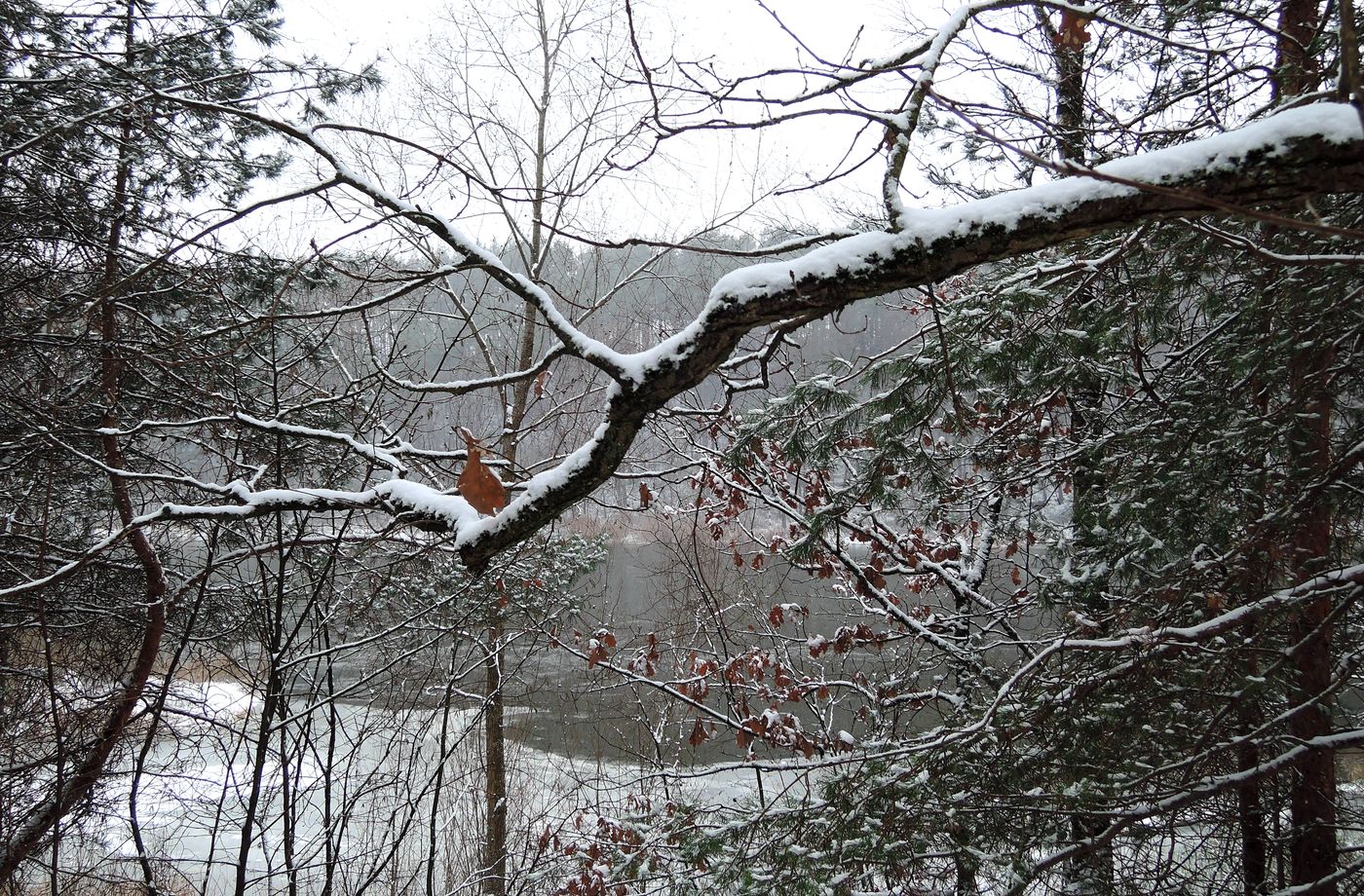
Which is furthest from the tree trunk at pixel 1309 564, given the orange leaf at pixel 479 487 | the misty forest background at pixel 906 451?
the orange leaf at pixel 479 487

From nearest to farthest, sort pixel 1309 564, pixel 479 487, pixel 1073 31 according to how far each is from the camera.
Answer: pixel 479 487 < pixel 1073 31 < pixel 1309 564

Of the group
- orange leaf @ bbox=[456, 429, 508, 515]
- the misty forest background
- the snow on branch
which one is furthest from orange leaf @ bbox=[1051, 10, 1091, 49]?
orange leaf @ bbox=[456, 429, 508, 515]

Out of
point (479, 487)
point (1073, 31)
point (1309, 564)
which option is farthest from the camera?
point (1309, 564)

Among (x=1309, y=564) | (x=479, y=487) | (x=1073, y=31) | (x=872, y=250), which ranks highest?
(x=1073, y=31)

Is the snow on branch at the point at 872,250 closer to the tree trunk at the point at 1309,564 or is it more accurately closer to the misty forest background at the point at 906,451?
the misty forest background at the point at 906,451

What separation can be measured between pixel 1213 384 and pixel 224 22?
5344mm

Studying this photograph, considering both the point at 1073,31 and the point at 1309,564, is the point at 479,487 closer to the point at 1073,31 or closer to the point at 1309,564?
the point at 1073,31

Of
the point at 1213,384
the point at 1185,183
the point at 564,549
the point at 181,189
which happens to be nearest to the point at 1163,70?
the point at 1213,384

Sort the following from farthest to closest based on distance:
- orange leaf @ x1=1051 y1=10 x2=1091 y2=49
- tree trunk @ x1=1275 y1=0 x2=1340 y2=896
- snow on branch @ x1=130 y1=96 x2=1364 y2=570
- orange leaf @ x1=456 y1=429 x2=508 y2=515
→ tree trunk @ x1=1275 y1=0 x2=1340 y2=896
orange leaf @ x1=1051 y1=10 x2=1091 y2=49
orange leaf @ x1=456 y1=429 x2=508 y2=515
snow on branch @ x1=130 y1=96 x2=1364 y2=570

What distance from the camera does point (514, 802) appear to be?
8.58 m

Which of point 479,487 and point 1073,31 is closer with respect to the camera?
point 479,487

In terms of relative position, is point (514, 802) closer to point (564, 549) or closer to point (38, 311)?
point (564, 549)

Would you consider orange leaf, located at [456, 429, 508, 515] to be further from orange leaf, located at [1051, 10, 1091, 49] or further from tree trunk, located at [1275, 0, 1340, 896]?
tree trunk, located at [1275, 0, 1340, 896]

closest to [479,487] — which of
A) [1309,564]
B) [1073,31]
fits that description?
[1073,31]
